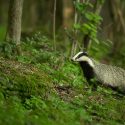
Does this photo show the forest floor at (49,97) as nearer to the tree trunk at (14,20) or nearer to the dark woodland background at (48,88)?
the dark woodland background at (48,88)

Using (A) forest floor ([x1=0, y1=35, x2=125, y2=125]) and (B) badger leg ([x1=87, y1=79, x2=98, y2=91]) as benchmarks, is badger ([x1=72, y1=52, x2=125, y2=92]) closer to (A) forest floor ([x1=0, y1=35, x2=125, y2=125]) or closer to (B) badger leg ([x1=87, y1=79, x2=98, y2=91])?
(B) badger leg ([x1=87, y1=79, x2=98, y2=91])

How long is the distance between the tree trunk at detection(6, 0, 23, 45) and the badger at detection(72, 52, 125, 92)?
1942mm

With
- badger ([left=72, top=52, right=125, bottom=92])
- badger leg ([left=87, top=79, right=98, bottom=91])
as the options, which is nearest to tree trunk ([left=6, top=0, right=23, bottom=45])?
badger ([left=72, top=52, right=125, bottom=92])

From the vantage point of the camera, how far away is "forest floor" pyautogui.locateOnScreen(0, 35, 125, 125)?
827 centimetres

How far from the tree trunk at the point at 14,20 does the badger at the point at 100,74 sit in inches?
76.5

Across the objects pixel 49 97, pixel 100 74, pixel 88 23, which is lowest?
pixel 49 97

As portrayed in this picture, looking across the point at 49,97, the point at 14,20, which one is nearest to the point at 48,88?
the point at 49,97

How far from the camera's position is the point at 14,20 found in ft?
40.9

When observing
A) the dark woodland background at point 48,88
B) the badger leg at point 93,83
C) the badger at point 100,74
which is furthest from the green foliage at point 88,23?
the badger leg at point 93,83

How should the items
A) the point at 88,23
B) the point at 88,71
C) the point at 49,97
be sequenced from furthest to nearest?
the point at 88,23
the point at 88,71
the point at 49,97

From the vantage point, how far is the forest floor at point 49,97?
8.27 meters

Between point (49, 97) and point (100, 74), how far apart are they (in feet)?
6.85

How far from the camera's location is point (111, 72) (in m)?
11.3

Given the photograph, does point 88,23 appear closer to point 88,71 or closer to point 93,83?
point 88,71
